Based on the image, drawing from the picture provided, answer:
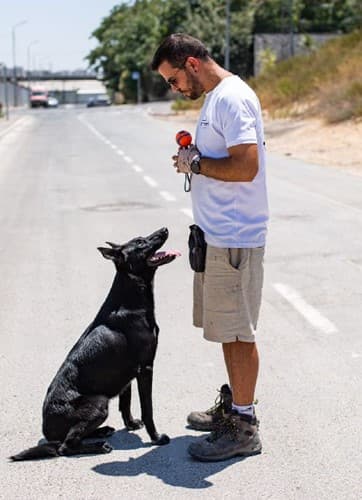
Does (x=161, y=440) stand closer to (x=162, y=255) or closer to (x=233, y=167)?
(x=162, y=255)

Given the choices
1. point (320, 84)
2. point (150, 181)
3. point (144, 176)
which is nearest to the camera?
point (150, 181)

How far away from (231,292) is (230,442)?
751mm

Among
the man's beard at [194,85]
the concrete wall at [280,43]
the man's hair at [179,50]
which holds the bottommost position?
the man's beard at [194,85]

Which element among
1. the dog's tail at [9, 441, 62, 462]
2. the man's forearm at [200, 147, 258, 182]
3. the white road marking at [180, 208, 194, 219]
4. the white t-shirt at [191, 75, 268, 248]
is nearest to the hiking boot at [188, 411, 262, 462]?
the dog's tail at [9, 441, 62, 462]

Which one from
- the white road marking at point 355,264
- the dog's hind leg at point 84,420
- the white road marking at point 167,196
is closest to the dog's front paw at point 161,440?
the dog's hind leg at point 84,420

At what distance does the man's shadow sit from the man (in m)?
0.07

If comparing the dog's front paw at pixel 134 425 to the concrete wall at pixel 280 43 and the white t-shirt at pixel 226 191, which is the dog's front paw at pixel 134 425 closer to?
the white t-shirt at pixel 226 191

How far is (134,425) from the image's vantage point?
481 centimetres

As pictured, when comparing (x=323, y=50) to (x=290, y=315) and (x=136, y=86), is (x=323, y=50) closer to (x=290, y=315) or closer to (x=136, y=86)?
(x=290, y=315)

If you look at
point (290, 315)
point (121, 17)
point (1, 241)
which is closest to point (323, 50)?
point (1, 241)

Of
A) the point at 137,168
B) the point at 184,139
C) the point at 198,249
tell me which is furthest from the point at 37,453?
the point at 137,168

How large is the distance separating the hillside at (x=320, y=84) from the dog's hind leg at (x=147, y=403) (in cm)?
2344

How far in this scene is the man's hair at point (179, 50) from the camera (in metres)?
4.19

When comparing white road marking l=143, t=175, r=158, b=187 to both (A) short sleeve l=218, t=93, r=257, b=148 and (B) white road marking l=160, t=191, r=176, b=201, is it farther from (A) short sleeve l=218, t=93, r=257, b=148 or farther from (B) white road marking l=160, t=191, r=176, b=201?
(A) short sleeve l=218, t=93, r=257, b=148
